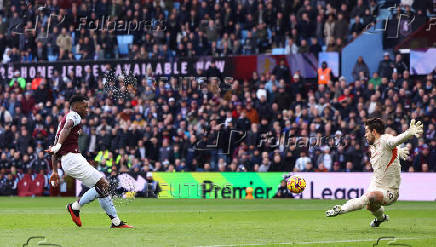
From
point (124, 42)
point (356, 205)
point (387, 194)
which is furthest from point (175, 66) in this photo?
point (356, 205)

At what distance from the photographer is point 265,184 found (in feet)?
96.1

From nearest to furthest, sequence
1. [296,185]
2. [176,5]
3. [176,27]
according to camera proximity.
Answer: [296,185] → [176,27] → [176,5]

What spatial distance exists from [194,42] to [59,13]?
7239 mm

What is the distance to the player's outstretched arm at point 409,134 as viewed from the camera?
12.8 metres

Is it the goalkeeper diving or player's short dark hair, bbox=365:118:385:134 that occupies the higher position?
player's short dark hair, bbox=365:118:385:134

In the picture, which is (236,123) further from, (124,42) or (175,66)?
(124,42)

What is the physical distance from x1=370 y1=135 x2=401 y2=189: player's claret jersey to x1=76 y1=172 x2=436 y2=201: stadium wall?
1307 centimetres

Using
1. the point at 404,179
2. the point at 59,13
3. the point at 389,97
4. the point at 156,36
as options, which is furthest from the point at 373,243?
the point at 59,13

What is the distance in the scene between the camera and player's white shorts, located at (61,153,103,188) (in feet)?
48.1

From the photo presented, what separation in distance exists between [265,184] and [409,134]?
1656cm

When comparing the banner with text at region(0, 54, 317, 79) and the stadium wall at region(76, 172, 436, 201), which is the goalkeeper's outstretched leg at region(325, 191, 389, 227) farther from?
the banner with text at region(0, 54, 317, 79)

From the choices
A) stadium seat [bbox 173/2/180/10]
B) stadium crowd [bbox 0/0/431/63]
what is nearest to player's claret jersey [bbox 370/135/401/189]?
stadium crowd [bbox 0/0/431/63]

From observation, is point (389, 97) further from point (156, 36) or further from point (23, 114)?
point (23, 114)

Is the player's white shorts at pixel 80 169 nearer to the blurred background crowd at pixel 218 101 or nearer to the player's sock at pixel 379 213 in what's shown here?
the player's sock at pixel 379 213
